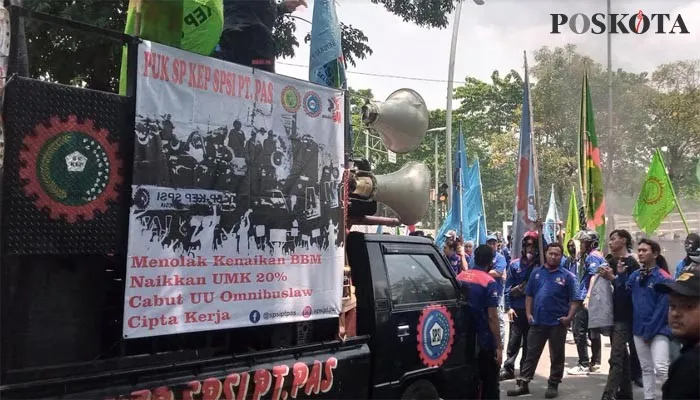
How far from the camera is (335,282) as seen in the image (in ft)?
12.6

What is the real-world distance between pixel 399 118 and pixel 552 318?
292 centimetres

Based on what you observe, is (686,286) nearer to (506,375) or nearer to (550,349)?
(550,349)

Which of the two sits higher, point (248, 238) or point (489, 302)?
point (248, 238)

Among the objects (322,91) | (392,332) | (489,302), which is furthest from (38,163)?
(489,302)

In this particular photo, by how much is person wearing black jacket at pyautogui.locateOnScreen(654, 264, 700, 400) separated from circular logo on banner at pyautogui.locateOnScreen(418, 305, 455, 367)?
198 cm

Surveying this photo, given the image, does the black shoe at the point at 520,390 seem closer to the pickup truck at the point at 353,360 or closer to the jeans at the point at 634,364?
the jeans at the point at 634,364

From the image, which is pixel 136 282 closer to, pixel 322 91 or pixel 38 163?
pixel 38 163

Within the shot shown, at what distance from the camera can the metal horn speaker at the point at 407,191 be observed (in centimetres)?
453

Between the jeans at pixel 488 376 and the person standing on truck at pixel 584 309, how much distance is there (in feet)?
7.81

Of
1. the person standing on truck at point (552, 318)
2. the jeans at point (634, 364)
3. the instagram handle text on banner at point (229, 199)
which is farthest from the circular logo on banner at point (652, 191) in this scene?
the instagram handle text on banner at point (229, 199)

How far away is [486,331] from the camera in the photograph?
5.10 metres

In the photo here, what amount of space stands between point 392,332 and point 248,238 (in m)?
1.33

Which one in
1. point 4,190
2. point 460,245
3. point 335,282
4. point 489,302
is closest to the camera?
point 4,190

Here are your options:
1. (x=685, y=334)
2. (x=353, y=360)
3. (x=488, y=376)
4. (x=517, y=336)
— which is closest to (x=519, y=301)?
(x=517, y=336)
